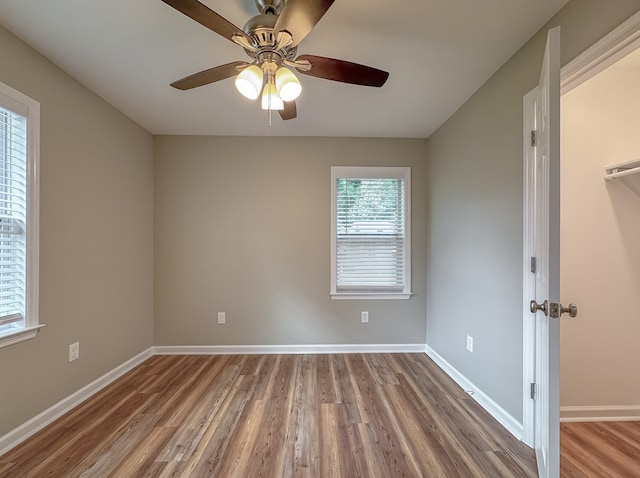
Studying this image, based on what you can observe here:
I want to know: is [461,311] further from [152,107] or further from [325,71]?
[152,107]

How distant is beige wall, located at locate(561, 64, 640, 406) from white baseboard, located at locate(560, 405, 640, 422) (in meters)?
0.03

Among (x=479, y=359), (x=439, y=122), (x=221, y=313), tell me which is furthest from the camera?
(x=221, y=313)

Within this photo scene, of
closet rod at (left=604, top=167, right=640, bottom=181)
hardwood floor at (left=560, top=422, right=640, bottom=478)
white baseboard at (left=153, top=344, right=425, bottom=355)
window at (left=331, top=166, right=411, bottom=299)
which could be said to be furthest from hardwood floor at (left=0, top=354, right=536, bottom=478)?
closet rod at (left=604, top=167, right=640, bottom=181)

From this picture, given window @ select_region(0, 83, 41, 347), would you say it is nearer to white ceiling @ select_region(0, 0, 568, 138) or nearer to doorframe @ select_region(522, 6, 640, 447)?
white ceiling @ select_region(0, 0, 568, 138)

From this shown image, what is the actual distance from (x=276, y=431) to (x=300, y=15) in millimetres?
2285

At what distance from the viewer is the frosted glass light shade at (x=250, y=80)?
4.71ft

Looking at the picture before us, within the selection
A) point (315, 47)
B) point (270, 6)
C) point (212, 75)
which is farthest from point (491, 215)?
point (212, 75)

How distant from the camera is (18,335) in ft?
6.00

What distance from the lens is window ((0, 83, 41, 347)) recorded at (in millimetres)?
1815

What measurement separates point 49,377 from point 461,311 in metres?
3.18

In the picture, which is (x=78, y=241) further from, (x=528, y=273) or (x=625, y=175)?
(x=625, y=175)

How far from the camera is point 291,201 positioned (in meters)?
3.43

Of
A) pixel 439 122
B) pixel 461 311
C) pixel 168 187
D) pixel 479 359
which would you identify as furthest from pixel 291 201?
pixel 479 359

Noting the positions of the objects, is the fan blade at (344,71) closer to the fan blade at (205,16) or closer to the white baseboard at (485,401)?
the fan blade at (205,16)
